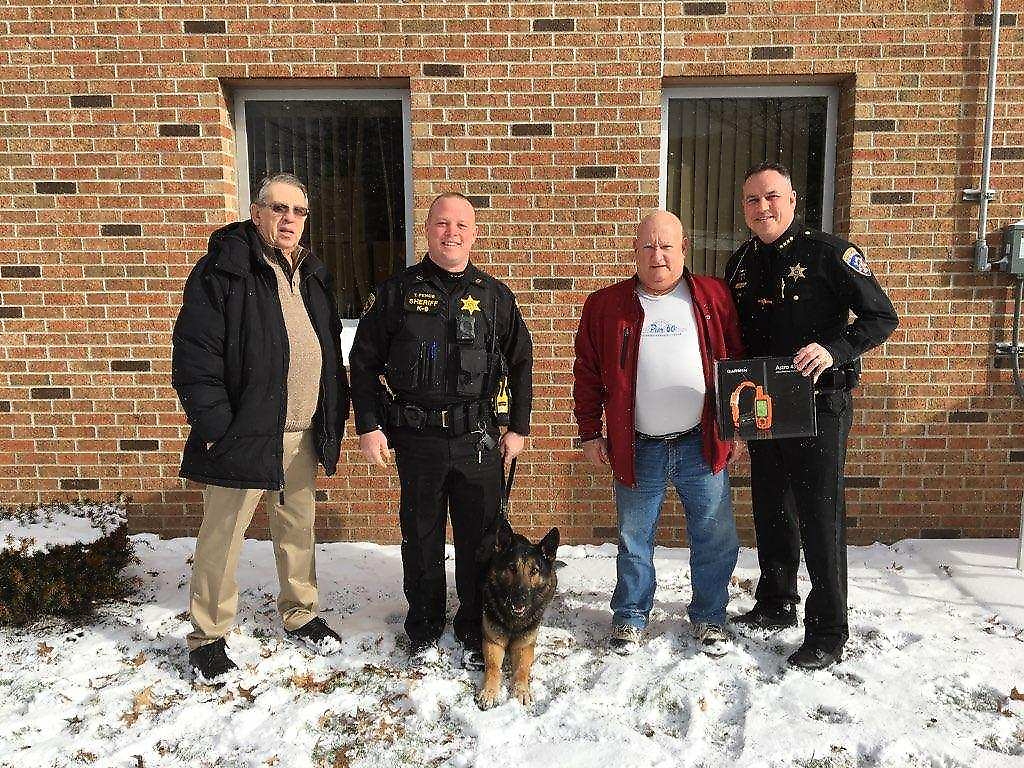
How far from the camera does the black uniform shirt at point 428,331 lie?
307 cm

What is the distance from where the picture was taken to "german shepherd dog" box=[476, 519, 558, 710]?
291cm

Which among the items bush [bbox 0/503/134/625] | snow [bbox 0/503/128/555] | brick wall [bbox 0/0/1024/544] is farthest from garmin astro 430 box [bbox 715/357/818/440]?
snow [bbox 0/503/128/555]

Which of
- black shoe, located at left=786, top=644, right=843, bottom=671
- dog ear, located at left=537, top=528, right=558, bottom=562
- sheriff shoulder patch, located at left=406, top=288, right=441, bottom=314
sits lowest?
black shoe, located at left=786, top=644, right=843, bottom=671

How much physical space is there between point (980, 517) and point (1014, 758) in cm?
249

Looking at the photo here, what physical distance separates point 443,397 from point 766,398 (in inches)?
56.7

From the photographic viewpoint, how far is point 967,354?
442 cm

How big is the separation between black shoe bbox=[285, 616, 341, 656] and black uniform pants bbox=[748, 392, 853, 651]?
2.32m

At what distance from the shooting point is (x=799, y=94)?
4512 millimetres

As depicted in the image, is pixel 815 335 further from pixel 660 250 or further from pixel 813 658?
pixel 813 658

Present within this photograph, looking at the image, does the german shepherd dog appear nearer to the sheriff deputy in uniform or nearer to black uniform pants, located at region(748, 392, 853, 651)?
the sheriff deputy in uniform

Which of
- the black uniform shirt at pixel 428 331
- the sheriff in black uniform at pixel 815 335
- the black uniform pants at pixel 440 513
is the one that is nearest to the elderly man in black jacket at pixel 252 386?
the black uniform shirt at pixel 428 331

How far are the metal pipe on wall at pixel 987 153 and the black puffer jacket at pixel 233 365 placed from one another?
425 centimetres

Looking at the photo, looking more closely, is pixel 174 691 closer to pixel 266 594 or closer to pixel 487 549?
pixel 266 594

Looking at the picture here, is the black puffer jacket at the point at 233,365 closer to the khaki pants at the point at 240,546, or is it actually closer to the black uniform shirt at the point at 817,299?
the khaki pants at the point at 240,546
